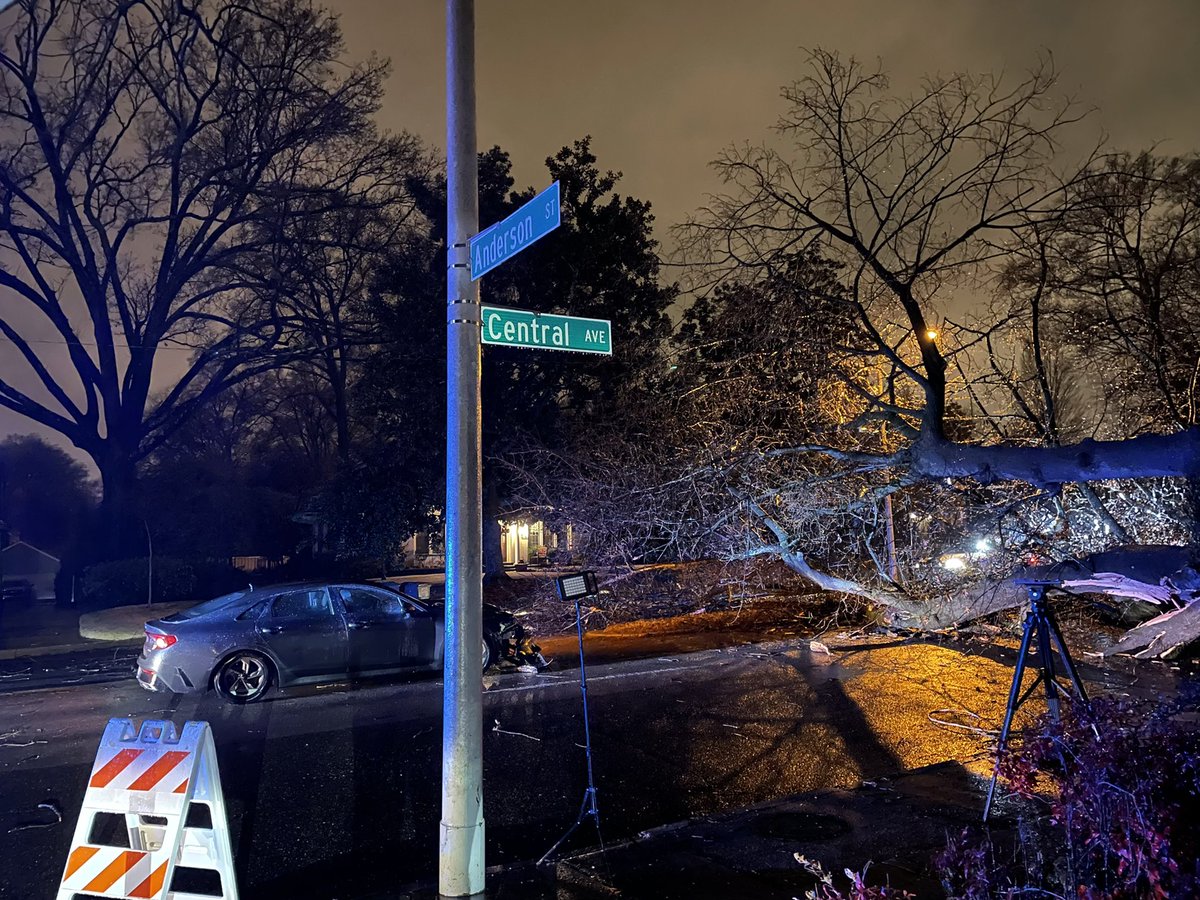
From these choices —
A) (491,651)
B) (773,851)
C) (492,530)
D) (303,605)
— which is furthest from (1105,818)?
(492,530)

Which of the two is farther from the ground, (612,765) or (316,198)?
(316,198)

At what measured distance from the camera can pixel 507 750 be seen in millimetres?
7969

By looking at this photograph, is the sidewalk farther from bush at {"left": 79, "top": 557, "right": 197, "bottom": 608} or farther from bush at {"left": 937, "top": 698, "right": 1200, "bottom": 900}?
bush at {"left": 79, "top": 557, "right": 197, "bottom": 608}

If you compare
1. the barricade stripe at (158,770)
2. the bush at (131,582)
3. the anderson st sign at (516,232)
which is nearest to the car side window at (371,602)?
the barricade stripe at (158,770)

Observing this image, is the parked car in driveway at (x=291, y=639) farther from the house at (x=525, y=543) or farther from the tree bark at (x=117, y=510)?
the house at (x=525, y=543)

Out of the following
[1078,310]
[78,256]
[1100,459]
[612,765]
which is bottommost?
[612,765]

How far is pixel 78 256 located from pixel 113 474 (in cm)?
684

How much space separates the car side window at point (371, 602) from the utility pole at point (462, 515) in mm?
6412

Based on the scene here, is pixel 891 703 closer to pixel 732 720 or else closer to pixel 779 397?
pixel 732 720

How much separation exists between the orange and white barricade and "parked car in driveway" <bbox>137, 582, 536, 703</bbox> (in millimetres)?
5520

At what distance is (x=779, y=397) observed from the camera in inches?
501

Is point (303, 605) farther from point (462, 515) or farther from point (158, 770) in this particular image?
point (462, 515)

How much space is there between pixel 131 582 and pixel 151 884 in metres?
21.5

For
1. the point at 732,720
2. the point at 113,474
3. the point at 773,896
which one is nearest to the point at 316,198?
the point at 113,474
